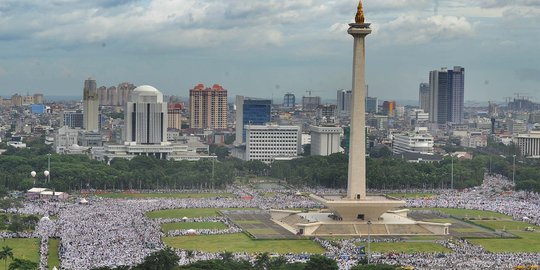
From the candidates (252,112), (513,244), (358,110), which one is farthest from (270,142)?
(513,244)

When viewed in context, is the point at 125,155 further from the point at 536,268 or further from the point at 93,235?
the point at 536,268

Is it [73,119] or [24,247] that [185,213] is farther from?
[73,119]

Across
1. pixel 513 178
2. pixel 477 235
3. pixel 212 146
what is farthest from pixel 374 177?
pixel 212 146

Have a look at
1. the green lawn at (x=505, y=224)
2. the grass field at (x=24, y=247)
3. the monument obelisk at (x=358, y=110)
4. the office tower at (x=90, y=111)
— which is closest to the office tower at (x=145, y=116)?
the office tower at (x=90, y=111)

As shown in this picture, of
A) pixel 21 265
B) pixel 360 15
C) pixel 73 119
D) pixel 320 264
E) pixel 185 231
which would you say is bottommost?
pixel 185 231

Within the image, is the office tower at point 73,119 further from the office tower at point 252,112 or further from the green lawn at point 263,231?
the green lawn at point 263,231
